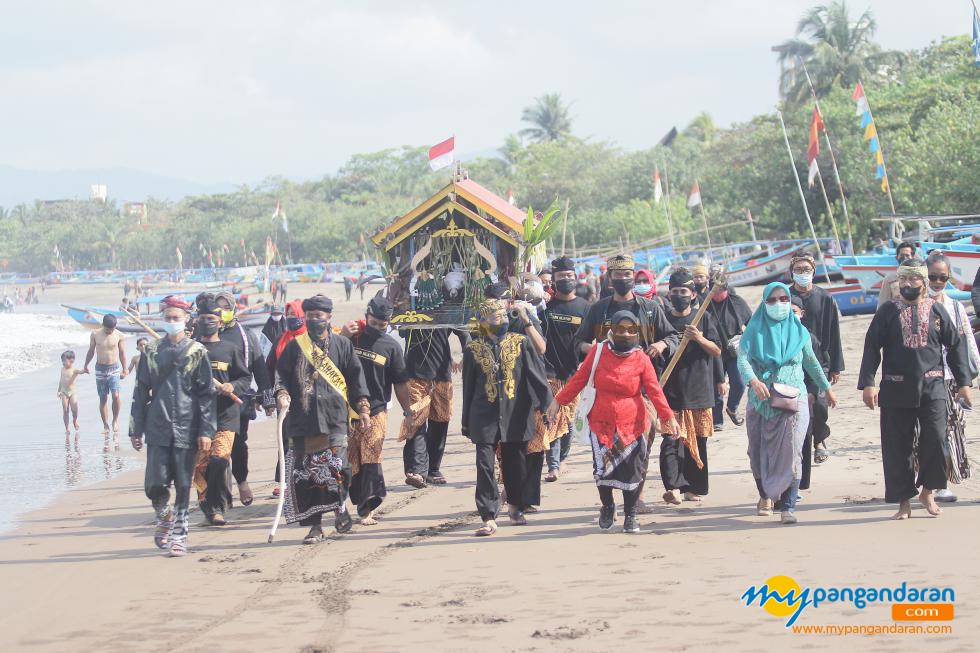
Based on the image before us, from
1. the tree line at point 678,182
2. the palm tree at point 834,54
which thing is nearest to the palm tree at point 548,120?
the tree line at point 678,182

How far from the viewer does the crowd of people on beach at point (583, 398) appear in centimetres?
756

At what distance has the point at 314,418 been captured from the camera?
7746mm

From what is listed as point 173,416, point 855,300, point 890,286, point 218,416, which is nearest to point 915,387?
point 890,286

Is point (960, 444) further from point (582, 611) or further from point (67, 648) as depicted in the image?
point (67, 648)

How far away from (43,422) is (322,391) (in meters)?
11.7

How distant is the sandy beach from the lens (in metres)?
5.42

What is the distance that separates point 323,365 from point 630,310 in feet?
7.19

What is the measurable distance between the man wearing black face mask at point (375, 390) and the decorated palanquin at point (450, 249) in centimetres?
268

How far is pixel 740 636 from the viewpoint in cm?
521

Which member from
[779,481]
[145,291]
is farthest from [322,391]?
[145,291]

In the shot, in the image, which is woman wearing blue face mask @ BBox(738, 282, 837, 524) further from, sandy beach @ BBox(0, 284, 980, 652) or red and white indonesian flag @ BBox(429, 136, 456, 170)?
red and white indonesian flag @ BBox(429, 136, 456, 170)

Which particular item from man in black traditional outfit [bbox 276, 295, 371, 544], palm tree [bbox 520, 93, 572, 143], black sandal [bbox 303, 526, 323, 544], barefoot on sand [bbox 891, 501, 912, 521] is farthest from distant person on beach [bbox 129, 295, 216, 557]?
Result: palm tree [bbox 520, 93, 572, 143]

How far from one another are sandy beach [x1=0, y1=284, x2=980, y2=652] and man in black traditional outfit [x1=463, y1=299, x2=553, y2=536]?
421 mm

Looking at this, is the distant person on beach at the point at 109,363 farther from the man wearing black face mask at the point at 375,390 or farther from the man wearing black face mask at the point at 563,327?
the man wearing black face mask at the point at 563,327
